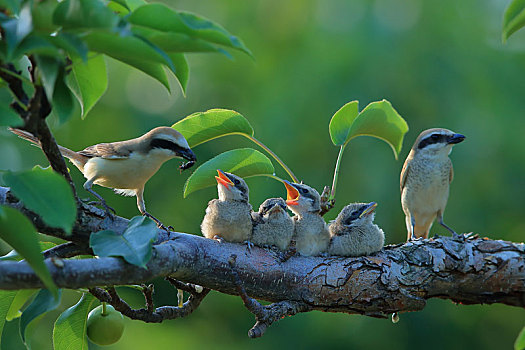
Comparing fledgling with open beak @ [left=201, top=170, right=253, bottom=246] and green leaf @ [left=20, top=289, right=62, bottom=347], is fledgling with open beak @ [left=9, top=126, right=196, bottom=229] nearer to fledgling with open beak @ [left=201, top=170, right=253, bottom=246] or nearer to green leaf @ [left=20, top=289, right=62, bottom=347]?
fledgling with open beak @ [left=201, top=170, right=253, bottom=246]

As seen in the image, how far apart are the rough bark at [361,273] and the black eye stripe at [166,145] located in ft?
2.75

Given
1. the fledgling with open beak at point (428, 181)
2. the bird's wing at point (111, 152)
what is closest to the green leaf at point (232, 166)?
the bird's wing at point (111, 152)

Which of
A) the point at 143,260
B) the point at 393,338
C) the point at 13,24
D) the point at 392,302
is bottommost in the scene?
the point at 393,338

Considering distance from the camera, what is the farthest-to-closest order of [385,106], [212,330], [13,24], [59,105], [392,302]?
[212,330] → [385,106] → [392,302] → [59,105] → [13,24]

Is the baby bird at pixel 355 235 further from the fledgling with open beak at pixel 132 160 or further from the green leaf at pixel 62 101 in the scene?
the green leaf at pixel 62 101

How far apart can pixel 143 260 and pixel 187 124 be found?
125cm

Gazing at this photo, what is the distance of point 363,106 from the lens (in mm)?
7730

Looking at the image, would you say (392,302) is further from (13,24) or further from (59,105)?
(13,24)

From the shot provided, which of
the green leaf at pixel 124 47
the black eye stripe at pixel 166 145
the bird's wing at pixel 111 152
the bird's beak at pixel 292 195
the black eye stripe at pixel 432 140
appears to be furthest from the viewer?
the black eye stripe at pixel 432 140

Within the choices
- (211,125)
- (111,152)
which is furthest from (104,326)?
(111,152)

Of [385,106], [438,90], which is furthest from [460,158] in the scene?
[385,106]

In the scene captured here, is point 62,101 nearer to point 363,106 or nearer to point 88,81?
point 88,81

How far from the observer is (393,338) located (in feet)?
28.8

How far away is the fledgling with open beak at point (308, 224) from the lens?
11.0ft
